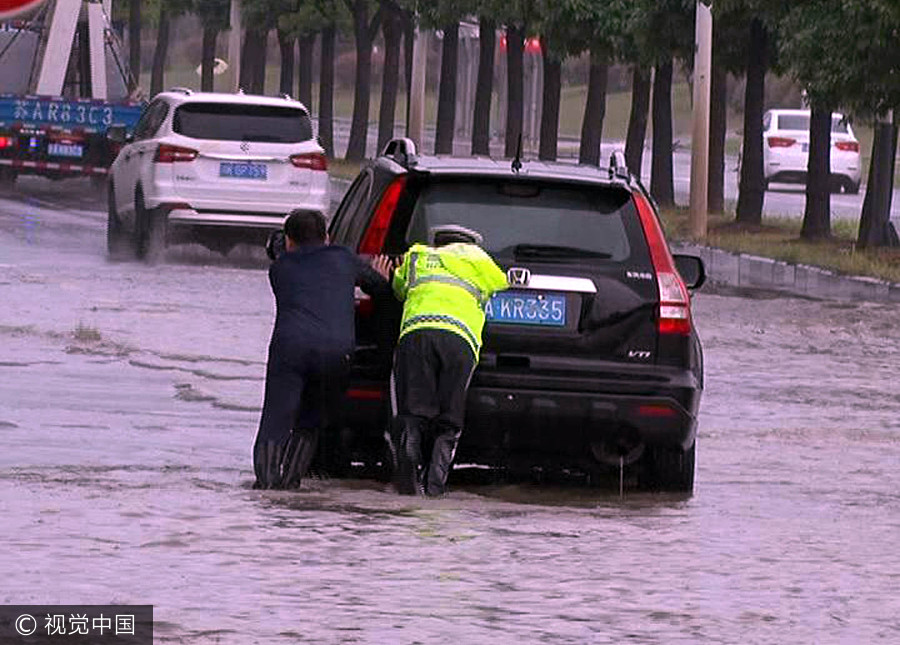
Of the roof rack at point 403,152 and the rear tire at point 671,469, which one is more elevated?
the roof rack at point 403,152

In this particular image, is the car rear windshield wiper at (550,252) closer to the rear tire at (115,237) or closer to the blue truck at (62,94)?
the rear tire at (115,237)

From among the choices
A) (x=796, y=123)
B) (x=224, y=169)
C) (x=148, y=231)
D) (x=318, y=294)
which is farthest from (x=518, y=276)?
(x=796, y=123)

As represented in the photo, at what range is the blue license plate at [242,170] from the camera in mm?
27656

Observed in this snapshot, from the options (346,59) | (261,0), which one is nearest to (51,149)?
(261,0)

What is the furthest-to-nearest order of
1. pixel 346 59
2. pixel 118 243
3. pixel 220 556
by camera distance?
1. pixel 346 59
2. pixel 118 243
3. pixel 220 556

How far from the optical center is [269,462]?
12055 mm

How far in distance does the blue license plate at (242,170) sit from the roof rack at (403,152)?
14.6 metres

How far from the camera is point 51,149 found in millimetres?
39469

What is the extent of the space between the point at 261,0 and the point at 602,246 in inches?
2165

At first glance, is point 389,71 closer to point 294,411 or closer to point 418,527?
point 294,411

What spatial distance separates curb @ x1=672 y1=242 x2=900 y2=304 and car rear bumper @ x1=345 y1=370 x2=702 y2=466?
1498cm

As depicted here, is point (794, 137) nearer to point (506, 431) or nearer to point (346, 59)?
point (506, 431)

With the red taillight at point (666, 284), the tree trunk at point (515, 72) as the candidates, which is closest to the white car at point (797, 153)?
the tree trunk at point (515, 72)

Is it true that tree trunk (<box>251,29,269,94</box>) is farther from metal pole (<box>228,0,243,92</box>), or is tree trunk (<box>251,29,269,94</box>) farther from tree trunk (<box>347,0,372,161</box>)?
tree trunk (<box>347,0,372,161</box>)
